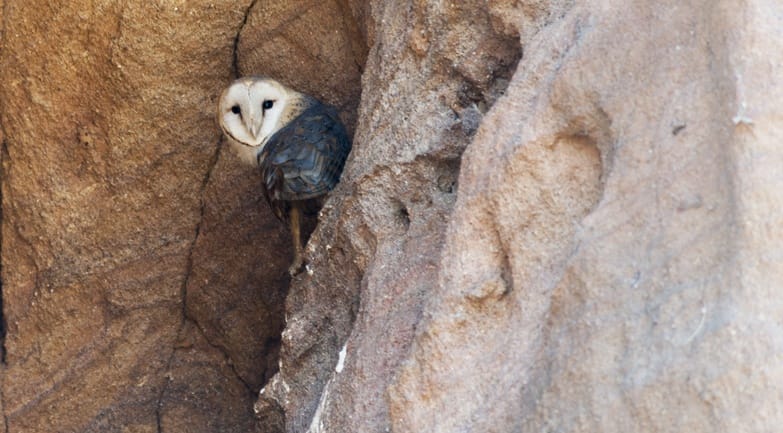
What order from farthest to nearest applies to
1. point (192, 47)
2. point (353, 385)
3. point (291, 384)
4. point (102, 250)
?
point (102, 250) < point (192, 47) < point (291, 384) < point (353, 385)

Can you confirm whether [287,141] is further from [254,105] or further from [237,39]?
[237,39]

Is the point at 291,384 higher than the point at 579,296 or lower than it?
lower

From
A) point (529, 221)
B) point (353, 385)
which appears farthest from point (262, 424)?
point (529, 221)

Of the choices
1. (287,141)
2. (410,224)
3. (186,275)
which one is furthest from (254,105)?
(410,224)

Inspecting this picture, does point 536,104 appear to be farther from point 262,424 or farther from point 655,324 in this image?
point 262,424

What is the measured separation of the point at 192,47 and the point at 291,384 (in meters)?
0.94

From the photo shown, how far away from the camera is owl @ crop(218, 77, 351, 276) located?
9.27ft

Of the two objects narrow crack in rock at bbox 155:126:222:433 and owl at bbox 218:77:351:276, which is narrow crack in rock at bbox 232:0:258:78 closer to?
owl at bbox 218:77:351:276

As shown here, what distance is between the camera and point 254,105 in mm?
3047

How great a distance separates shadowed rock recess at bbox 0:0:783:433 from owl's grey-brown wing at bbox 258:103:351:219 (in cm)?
21

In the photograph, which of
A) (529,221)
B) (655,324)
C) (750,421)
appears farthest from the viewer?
(529,221)

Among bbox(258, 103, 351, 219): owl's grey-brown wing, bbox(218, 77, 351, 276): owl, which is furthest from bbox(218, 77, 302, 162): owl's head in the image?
bbox(258, 103, 351, 219): owl's grey-brown wing

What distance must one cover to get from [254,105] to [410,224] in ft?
3.02

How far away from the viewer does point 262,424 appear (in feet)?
9.23
